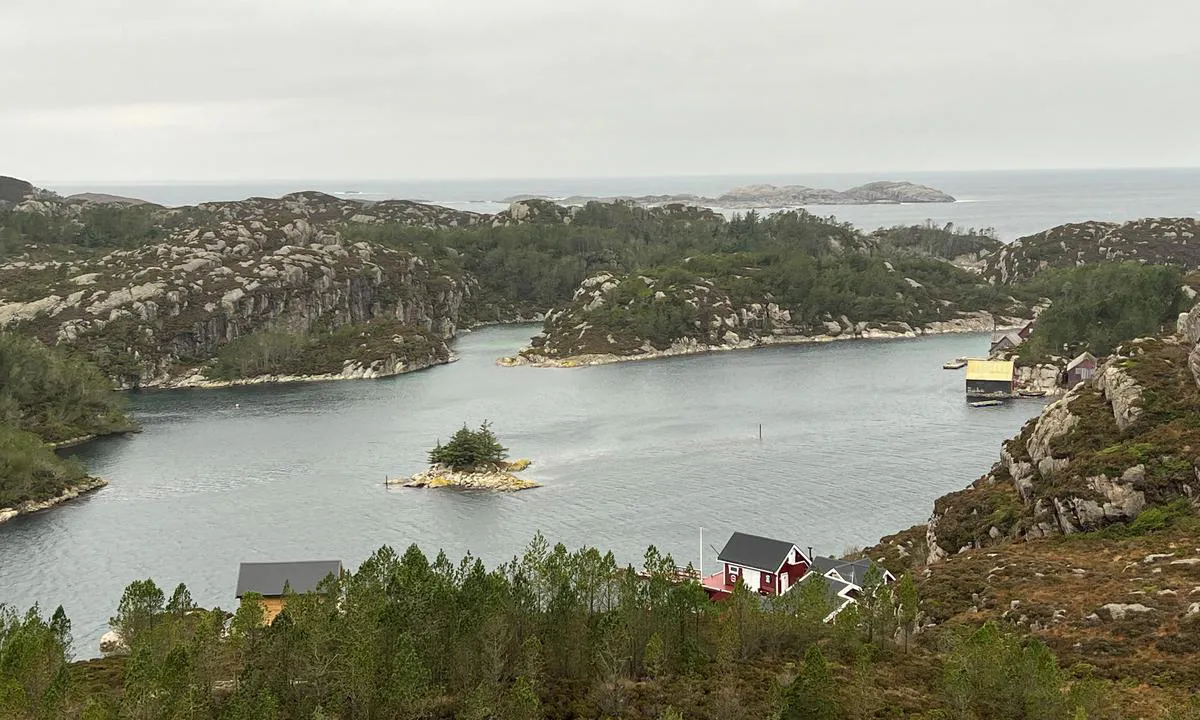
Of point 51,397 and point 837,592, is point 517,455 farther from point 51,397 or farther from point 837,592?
point 51,397

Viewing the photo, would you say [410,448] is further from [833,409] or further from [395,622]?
[395,622]

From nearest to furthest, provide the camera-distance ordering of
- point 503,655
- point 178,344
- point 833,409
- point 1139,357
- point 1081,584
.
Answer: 1. point 503,655
2. point 1081,584
3. point 1139,357
4. point 833,409
5. point 178,344

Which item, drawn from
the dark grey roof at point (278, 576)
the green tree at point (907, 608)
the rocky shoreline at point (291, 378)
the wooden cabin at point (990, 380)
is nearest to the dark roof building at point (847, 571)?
the green tree at point (907, 608)

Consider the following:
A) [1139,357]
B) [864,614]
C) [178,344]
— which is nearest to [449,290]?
[178,344]

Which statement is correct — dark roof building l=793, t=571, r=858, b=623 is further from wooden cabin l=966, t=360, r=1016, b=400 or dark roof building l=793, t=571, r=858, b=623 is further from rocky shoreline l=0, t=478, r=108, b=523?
wooden cabin l=966, t=360, r=1016, b=400

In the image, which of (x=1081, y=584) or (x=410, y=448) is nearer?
(x=1081, y=584)

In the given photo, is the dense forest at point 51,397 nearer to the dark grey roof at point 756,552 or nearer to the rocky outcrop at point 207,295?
the rocky outcrop at point 207,295

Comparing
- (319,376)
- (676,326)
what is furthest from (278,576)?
(676,326)
